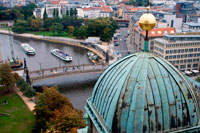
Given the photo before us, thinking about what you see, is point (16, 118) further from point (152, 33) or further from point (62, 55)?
point (152, 33)

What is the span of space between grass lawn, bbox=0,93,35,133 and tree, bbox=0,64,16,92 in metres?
4.08

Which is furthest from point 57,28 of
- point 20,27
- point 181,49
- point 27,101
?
point 27,101

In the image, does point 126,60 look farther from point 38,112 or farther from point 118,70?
point 38,112

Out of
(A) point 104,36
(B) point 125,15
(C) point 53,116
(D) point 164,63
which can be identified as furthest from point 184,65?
(B) point 125,15

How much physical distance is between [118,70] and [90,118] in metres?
3.75

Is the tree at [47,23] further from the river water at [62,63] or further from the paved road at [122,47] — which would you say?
the paved road at [122,47]

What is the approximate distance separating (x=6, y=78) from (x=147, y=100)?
170ft

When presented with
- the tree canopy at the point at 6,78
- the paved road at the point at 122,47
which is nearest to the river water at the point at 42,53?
the paved road at the point at 122,47

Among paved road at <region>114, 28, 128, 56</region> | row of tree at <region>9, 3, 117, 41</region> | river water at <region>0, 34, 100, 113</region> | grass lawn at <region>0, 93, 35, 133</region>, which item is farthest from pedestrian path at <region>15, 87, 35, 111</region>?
row of tree at <region>9, 3, 117, 41</region>

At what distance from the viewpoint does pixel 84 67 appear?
255 feet

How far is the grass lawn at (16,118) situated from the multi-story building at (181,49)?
39.9m

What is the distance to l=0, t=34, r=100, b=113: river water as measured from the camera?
62.5 metres

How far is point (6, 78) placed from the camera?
58812 millimetres

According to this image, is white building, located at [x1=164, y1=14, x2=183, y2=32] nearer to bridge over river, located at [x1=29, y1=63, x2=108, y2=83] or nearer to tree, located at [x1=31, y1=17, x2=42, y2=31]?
bridge over river, located at [x1=29, y1=63, x2=108, y2=83]
